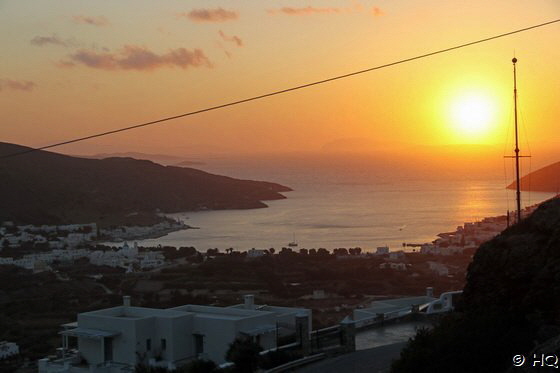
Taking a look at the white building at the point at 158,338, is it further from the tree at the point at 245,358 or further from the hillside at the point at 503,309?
the hillside at the point at 503,309

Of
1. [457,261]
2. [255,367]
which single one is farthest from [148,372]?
[457,261]

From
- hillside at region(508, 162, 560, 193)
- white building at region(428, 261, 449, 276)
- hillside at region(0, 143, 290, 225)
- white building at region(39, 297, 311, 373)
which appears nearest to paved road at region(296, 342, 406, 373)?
white building at region(39, 297, 311, 373)

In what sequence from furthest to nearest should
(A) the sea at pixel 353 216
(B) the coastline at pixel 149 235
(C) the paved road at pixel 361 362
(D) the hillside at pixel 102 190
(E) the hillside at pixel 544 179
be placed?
(D) the hillside at pixel 102 190 → (B) the coastline at pixel 149 235 → (A) the sea at pixel 353 216 → (E) the hillside at pixel 544 179 → (C) the paved road at pixel 361 362

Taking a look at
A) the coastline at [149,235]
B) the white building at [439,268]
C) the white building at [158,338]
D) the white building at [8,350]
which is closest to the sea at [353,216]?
the coastline at [149,235]

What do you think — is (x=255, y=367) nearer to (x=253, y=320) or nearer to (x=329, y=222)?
(x=253, y=320)

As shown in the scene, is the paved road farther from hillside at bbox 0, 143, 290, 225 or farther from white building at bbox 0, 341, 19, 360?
hillside at bbox 0, 143, 290, 225

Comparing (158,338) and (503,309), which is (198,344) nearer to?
(158,338)

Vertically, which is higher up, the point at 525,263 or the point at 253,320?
the point at 525,263
